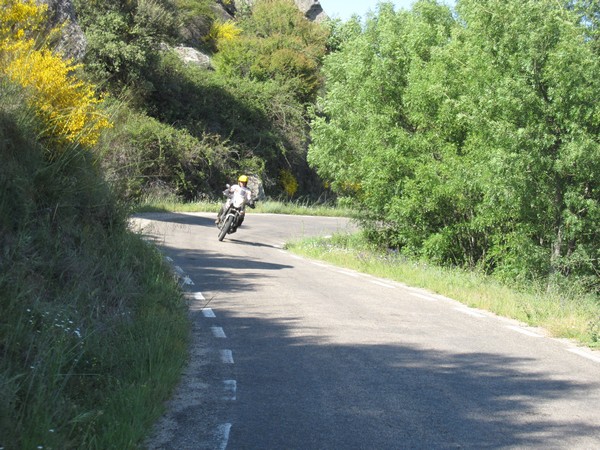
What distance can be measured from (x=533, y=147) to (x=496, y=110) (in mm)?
1171

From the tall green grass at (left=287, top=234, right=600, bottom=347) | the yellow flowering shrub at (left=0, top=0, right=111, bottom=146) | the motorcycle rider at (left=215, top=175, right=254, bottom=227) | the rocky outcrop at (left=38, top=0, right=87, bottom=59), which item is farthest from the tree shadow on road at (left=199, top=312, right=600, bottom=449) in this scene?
the motorcycle rider at (left=215, top=175, right=254, bottom=227)

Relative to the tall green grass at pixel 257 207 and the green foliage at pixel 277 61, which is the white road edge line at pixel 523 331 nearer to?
the tall green grass at pixel 257 207

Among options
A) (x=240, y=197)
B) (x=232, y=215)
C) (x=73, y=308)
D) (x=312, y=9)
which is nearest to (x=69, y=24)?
(x=232, y=215)

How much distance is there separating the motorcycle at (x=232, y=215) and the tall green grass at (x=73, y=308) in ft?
35.5

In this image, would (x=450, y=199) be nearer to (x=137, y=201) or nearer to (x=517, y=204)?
(x=517, y=204)

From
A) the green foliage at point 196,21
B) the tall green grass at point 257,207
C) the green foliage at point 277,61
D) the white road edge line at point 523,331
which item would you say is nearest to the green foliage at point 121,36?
the tall green grass at point 257,207

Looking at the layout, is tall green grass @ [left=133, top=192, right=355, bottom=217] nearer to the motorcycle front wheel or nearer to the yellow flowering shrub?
the motorcycle front wheel

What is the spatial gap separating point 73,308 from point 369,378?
2.58 metres

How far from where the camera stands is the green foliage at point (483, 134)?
15555 millimetres

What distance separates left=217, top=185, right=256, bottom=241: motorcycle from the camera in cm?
2245

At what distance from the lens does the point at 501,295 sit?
1252 centimetres

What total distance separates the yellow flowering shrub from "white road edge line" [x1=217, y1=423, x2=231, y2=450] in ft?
17.3

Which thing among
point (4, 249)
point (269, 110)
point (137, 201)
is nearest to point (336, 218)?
point (269, 110)

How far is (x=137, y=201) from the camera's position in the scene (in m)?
11.9
